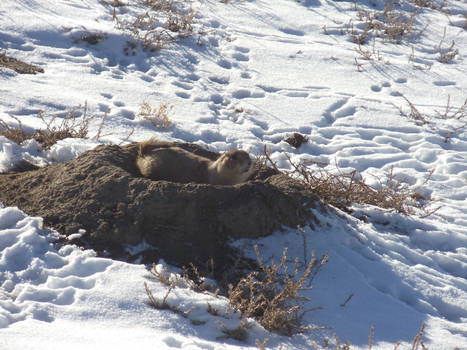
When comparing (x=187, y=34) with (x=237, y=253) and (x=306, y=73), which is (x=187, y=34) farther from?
(x=237, y=253)

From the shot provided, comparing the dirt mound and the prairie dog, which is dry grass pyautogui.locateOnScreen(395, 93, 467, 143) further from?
the dirt mound

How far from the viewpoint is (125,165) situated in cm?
482

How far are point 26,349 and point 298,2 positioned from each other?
1080 cm

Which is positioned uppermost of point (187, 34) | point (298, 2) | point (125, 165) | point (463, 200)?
point (298, 2)

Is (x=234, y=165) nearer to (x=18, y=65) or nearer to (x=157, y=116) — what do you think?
(x=157, y=116)

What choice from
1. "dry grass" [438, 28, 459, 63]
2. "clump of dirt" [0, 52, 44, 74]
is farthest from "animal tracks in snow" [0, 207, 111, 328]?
"dry grass" [438, 28, 459, 63]

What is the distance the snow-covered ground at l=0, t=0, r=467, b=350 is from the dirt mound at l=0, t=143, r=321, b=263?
0.21 meters

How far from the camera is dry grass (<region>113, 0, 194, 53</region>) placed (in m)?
9.00

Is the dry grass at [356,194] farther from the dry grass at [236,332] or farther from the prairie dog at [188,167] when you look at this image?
Answer: the dry grass at [236,332]

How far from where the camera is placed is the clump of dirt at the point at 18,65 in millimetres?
7587

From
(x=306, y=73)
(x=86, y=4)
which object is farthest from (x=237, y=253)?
(x=86, y=4)

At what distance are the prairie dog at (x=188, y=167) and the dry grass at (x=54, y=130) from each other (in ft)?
4.80

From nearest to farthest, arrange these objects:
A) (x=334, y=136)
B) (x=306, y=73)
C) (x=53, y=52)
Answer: (x=334, y=136) → (x=53, y=52) → (x=306, y=73)

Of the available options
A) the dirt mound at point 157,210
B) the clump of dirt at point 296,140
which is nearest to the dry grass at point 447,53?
the clump of dirt at point 296,140
